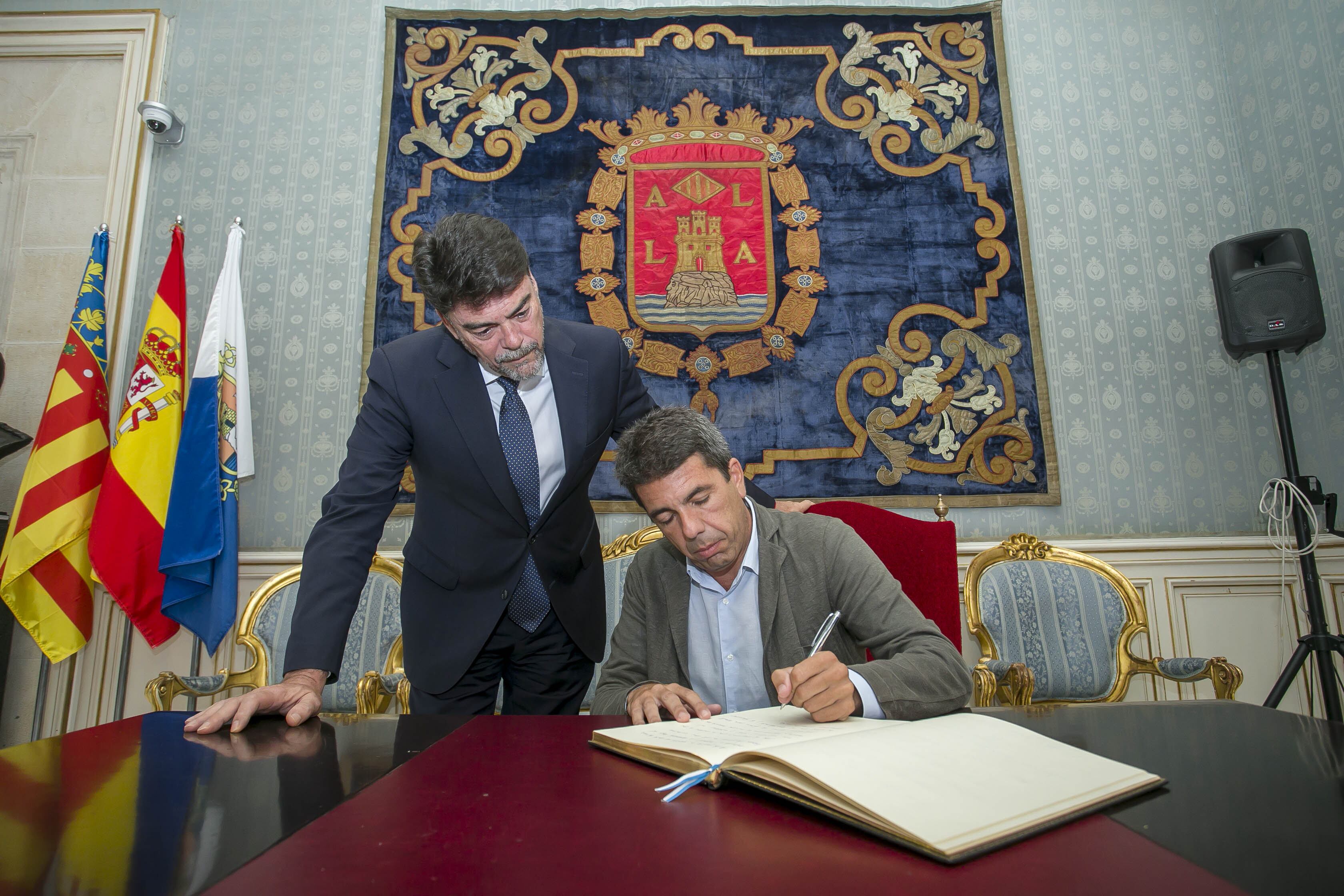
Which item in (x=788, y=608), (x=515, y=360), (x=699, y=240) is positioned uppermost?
(x=699, y=240)

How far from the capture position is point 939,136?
3434 mm

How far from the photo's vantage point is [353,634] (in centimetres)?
284

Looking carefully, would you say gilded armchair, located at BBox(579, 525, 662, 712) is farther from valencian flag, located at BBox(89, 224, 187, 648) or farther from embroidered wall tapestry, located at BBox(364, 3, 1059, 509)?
valencian flag, located at BBox(89, 224, 187, 648)

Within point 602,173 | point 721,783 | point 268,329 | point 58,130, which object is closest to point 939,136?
point 602,173

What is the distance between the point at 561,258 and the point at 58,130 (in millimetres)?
2488

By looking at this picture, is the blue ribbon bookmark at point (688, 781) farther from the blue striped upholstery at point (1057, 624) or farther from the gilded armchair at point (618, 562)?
the blue striped upholstery at point (1057, 624)

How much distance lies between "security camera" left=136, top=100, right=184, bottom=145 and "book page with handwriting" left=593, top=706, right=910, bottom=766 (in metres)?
3.57

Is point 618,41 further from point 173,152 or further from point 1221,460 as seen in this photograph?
point 1221,460

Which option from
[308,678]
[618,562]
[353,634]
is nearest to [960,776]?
[308,678]

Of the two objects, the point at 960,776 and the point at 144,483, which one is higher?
the point at 144,483

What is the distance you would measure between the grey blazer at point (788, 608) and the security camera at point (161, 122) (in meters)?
3.15

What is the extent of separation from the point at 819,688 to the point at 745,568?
0.58 m

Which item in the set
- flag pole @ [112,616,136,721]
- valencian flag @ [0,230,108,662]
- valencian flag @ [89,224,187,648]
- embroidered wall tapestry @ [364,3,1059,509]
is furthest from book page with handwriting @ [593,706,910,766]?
flag pole @ [112,616,136,721]

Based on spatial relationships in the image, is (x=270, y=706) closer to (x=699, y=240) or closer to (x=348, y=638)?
(x=348, y=638)
